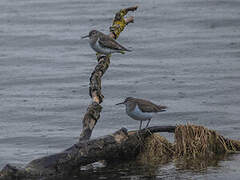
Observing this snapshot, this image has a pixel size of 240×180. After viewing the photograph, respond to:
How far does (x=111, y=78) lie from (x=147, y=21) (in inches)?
283

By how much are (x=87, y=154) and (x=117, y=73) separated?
9.11 m

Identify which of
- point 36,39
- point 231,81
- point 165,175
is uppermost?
Answer: point 36,39

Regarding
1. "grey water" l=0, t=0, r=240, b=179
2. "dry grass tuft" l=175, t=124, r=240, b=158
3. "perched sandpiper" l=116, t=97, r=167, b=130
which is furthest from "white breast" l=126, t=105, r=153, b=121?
"grey water" l=0, t=0, r=240, b=179

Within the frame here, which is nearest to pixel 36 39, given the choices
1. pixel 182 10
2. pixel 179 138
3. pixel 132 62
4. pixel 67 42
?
pixel 67 42

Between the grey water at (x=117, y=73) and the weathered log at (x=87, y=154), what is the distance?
0.39 m

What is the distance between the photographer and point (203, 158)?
11273mm

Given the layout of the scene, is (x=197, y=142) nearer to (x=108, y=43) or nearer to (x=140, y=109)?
(x=140, y=109)

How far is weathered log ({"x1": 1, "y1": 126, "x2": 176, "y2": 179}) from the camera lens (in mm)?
9488

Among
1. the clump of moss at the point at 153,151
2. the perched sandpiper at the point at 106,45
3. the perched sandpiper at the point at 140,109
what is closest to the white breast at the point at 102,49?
the perched sandpiper at the point at 106,45

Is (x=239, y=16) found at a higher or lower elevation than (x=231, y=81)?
higher

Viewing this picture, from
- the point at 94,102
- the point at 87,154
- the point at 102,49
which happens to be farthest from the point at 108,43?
the point at 87,154

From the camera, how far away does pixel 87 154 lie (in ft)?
33.0

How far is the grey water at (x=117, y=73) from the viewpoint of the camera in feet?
44.0

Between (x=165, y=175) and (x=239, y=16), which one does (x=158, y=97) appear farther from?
(x=239, y=16)
